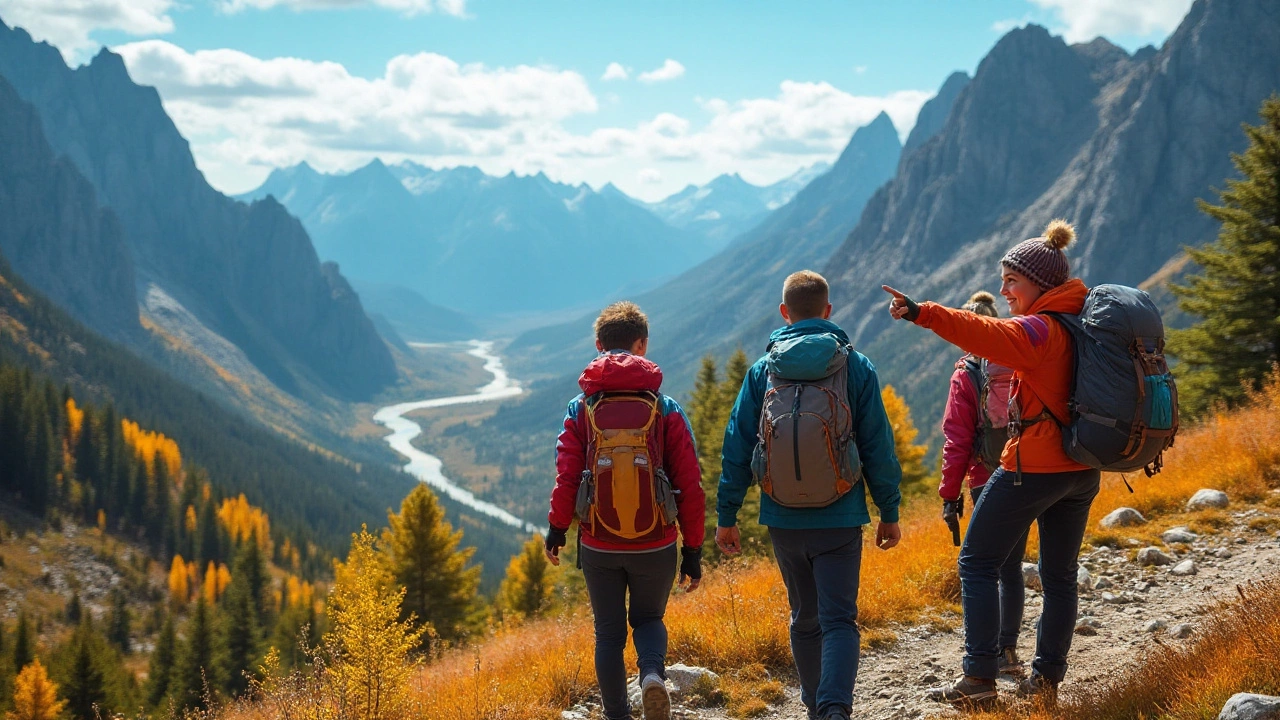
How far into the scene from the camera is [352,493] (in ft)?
555

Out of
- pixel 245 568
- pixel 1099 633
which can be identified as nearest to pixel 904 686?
pixel 1099 633

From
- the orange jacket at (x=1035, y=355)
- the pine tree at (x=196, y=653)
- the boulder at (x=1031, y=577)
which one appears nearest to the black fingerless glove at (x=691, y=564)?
the orange jacket at (x=1035, y=355)

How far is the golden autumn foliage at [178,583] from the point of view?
288ft

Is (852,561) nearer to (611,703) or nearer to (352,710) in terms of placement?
(611,703)

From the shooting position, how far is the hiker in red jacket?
205 inches

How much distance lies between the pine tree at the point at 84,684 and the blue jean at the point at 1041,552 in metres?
46.9

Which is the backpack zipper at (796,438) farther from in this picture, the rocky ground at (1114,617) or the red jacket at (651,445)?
the rocky ground at (1114,617)

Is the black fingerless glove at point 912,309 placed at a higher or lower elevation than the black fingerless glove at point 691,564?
higher

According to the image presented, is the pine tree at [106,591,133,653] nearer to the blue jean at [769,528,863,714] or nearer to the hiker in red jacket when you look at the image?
the hiker in red jacket

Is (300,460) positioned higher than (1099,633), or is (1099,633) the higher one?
(1099,633)

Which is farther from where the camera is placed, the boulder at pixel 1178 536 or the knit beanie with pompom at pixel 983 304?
the boulder at pixel 1178 536

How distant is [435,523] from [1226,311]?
78.0 ft

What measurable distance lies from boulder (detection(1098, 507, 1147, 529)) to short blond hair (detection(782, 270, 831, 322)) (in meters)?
6.89

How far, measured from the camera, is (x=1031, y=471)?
16.3ft
